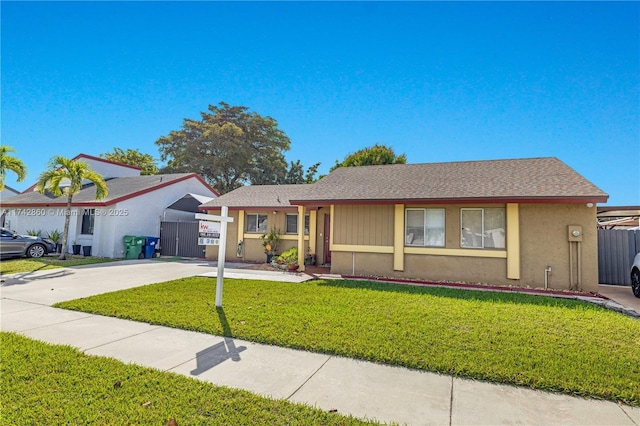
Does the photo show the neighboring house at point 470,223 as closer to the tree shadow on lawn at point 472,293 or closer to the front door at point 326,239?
the tree shadow on lawn at point 472,293

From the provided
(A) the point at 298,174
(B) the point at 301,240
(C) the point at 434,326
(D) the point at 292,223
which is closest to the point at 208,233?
(C) the point at 434,326

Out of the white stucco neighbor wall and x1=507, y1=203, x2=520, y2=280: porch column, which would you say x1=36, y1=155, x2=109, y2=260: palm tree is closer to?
the white stucco neighbor wall

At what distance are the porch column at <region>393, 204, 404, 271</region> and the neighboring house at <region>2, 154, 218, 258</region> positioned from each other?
45.0 feet

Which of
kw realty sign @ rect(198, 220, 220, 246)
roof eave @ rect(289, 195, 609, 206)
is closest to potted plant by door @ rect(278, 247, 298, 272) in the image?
roof eave @ rect(289, 195, 609, 206)

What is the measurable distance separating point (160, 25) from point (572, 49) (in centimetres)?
1496

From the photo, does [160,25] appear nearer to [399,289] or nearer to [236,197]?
[236,197]

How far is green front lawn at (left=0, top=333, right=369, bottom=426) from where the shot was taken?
2674mm

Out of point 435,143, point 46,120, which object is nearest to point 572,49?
point 435,143

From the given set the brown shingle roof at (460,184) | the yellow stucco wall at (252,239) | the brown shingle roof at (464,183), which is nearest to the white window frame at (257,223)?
the yellow stucco wall at (252,239)

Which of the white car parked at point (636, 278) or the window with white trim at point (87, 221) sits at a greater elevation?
the window with white trim at point (87, 221)

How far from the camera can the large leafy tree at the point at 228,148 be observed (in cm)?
3434

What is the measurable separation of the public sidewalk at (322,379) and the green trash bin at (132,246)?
35.0ft

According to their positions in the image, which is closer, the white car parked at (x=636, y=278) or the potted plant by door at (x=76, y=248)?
the white car parked at (x=636, y=278)

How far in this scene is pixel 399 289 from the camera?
29.2 ft
